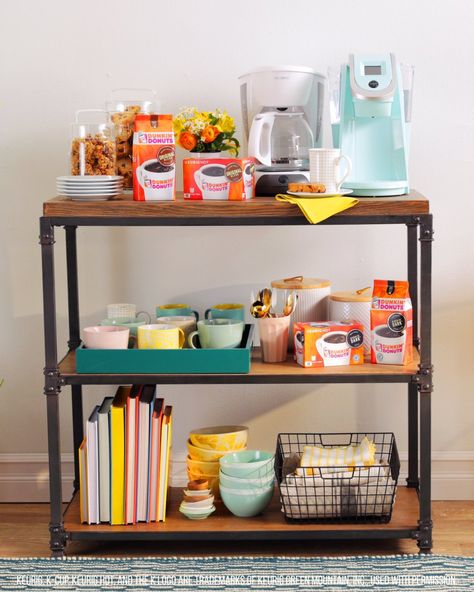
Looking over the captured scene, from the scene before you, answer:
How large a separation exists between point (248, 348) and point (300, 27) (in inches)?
39.1

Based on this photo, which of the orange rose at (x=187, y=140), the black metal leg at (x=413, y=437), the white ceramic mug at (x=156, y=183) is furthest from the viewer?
the black metal leg at (x=413, y=437)

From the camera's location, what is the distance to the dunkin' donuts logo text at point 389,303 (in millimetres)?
2422

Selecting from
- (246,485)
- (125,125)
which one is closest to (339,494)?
(246,485)

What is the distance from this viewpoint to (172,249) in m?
2.87

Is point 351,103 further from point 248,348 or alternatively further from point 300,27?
point 248,348

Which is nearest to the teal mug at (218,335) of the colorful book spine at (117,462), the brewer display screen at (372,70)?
the colorful book spine at (117,462)

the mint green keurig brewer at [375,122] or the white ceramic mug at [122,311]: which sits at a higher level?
the mint green keurig brewer at [375,122]

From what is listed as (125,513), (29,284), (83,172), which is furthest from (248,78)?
(125,513)

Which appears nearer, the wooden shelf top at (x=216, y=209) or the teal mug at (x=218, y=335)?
the wooden shelf top at (x=216, y=209)

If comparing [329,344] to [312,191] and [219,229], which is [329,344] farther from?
[219,229]

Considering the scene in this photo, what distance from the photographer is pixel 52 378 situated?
241cm

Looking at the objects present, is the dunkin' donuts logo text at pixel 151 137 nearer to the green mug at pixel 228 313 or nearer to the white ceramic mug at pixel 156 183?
the white ceramic mug at pixel 156 183

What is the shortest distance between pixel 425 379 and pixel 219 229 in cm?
83

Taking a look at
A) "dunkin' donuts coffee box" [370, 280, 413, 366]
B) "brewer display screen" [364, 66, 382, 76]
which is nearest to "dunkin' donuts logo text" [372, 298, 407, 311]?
"dunkin' donuts coffee box" [370, 280, 413, 366]
